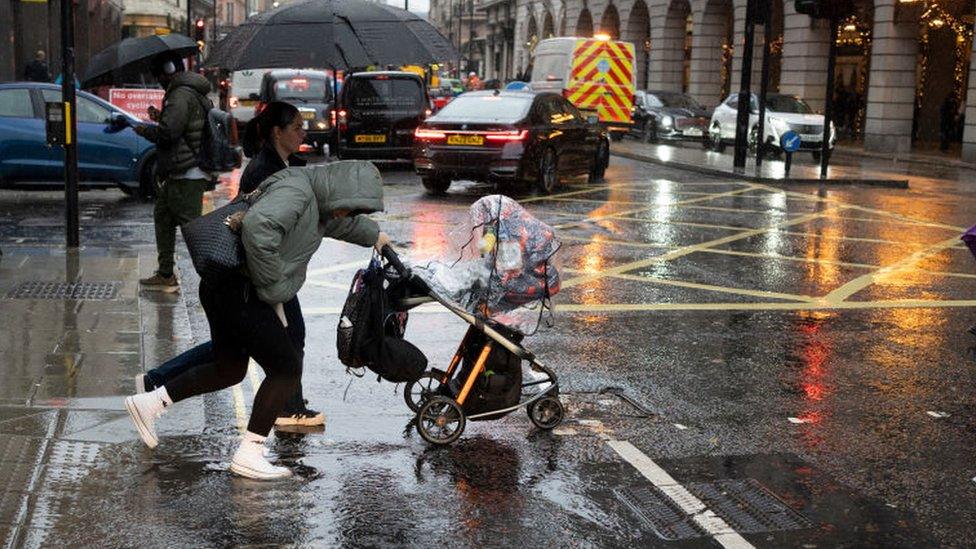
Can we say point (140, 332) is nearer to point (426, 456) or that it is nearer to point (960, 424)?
point (426, 456)

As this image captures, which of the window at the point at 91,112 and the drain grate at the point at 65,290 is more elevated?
the window at the point at 91,112

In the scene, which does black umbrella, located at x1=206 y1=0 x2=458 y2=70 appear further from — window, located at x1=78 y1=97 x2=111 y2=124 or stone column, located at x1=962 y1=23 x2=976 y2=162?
stone column, located at x1=962 y1=23 x2=976 y2=162

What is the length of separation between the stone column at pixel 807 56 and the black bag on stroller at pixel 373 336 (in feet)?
117

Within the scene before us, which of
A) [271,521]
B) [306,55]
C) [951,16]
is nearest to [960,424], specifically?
[271,521]

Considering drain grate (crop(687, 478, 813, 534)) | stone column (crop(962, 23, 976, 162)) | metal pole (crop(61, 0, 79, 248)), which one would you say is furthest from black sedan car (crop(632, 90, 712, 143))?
drain grate (crop(687, 478, 813, 534))

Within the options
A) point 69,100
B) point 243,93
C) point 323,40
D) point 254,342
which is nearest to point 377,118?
point 243,93

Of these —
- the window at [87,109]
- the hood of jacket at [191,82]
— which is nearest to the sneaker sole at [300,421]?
the hood of jacket at [191,82]

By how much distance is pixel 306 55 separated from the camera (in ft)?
29.5

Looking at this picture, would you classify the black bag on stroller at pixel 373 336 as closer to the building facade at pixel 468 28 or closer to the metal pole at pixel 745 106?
the metal pole at pixel 745 106

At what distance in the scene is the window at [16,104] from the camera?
16500 mm

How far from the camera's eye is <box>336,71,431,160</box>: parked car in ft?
75.2

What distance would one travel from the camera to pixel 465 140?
731 inches

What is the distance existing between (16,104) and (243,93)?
17034 millimetres

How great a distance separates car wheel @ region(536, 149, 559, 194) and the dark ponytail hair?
12.9 metres
